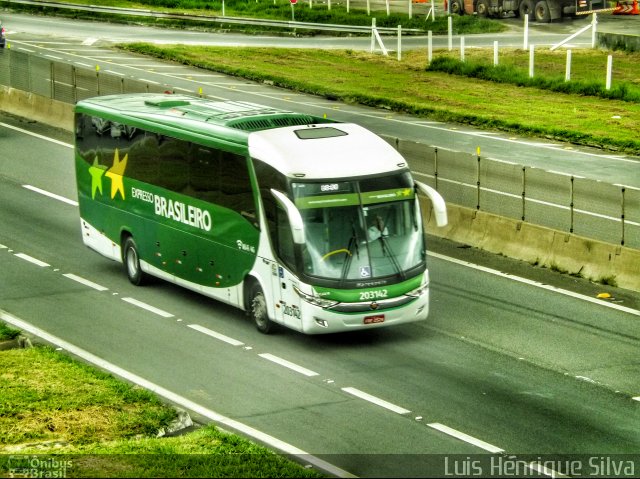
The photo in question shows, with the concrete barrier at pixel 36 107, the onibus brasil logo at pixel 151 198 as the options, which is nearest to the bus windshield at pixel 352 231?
the onibus brasil logo at pixel 151 198

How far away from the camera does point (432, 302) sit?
81.5 ft

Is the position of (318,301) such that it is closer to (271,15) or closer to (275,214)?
(275,214)

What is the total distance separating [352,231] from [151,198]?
5404 mm

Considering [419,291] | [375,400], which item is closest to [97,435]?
[375,400]

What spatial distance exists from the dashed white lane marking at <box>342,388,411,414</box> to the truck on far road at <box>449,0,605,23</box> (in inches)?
2044

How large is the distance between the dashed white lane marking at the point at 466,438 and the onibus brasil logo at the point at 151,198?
24.2 ft

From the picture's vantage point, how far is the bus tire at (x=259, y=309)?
895 inches

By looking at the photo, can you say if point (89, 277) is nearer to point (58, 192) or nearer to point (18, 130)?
point (58, 192)

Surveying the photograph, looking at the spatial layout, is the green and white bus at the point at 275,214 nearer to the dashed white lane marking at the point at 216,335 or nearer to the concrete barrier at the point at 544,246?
the dashed white lane marking at the point at 216,335

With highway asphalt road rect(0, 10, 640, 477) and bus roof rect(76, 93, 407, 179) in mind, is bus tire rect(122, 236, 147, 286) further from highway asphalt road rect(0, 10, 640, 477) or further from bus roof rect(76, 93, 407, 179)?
bus roof rect(76, 93, 407, 179)

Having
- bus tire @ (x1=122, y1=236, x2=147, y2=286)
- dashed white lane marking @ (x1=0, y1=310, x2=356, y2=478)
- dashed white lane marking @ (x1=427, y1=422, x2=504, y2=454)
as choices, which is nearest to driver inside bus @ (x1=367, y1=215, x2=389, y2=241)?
dashed white lane marking @ (x1=0, y1=310, x2=356, y2=478)

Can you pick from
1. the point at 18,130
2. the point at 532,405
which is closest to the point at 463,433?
the point at 532,405

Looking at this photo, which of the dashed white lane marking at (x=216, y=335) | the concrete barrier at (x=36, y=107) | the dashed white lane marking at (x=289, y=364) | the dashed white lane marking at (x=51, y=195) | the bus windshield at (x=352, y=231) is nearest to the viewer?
the dashed white lane marking at (x=289, y=364)

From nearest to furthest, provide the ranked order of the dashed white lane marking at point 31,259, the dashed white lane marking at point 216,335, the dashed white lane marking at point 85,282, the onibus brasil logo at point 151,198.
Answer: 1. the dashed white lane marking at point 216,335
2. the onibus brasil logo at point 151,198
3. the dashed white lane marking at point 85,282
4. the dashed white lane marking at point 31,259
